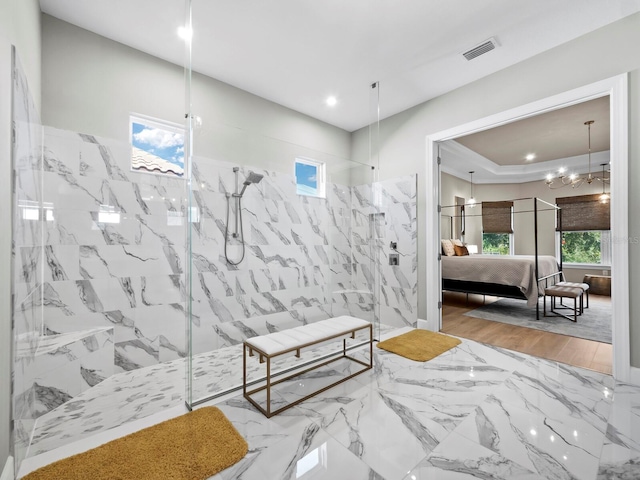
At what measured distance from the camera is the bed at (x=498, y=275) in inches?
168

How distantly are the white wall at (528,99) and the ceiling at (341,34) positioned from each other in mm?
110

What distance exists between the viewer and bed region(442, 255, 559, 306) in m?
4.27

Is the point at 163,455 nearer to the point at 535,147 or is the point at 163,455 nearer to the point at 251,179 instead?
the point at 251,179

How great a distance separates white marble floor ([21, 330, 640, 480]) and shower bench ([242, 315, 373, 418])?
0.07 m

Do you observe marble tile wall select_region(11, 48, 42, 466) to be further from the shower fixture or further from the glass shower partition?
the shower fixture

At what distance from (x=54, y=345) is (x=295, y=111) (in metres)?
3.16

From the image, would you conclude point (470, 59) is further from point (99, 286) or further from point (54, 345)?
point (54, 345)

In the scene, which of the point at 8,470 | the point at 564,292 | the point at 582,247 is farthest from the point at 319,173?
the point at 582,247

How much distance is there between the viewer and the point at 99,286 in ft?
7.45

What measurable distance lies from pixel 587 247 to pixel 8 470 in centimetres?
882

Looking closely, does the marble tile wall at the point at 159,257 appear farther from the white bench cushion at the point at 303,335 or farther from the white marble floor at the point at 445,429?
the white marble floor at the point at 445,429

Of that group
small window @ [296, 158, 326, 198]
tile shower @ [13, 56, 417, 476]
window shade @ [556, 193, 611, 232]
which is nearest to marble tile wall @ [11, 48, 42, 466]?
tile shower @ [13, 56, 417, 476]

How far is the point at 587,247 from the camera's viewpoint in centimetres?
633

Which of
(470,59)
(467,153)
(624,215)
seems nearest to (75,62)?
(470,59)
